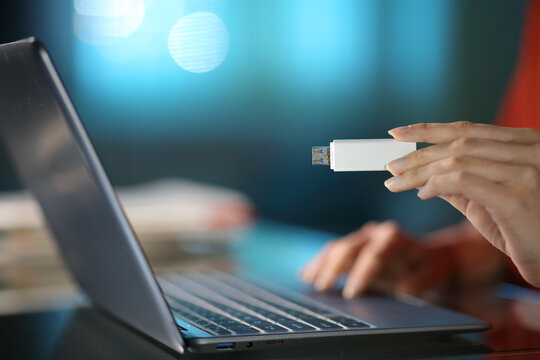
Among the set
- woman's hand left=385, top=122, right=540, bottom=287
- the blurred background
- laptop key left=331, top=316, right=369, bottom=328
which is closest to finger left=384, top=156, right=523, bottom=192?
woman's hand left=385, top=122, right=540, bottom=287

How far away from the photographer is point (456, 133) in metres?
0.51

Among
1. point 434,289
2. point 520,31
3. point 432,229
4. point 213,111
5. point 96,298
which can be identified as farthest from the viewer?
point 213,111

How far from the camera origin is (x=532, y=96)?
140 centimetres

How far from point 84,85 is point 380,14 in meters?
1.44

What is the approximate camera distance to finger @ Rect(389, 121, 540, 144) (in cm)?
50

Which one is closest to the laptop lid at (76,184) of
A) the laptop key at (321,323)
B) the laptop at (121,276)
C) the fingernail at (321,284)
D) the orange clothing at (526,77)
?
the laptop at (121,276)

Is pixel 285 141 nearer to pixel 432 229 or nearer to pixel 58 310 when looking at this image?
pixel 432 229

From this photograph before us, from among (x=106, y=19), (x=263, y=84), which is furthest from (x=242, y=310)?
(x=263, y=84)

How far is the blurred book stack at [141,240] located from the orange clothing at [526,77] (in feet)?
2.11

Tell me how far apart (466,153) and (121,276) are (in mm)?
279

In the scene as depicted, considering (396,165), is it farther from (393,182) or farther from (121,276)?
(121,276)

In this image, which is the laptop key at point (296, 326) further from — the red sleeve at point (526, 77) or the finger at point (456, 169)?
the red sleeve at point (526, 77)

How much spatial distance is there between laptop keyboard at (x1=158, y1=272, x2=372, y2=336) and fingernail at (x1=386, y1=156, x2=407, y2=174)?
0.13 meters

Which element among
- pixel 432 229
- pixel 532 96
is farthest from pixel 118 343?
pixel 432 229
